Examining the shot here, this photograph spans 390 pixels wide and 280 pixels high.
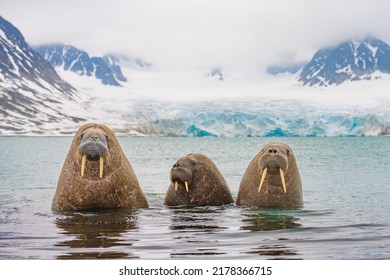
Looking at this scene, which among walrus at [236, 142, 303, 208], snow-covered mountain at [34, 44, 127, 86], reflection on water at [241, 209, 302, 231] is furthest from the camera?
snow-covered mountain at [34, 44, 127, 86]

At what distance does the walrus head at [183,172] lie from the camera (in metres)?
10.1

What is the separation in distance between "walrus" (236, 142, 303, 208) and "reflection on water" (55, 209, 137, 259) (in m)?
1.71

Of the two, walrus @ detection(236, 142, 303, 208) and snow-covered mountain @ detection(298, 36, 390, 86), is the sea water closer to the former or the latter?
walrus @ detection(236, 142, 303, 208)

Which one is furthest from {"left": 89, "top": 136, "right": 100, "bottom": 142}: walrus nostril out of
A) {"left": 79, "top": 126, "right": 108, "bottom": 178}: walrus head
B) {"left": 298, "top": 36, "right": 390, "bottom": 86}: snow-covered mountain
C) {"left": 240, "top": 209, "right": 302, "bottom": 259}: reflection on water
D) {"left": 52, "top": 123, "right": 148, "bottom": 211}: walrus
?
{"left": 298, "top": 36, "right": 390, "bottom": 86}: snow-covered mountain

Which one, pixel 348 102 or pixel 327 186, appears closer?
pixel 327 186

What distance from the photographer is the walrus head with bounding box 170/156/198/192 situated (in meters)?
10.1

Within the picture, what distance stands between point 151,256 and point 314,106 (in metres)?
32.8

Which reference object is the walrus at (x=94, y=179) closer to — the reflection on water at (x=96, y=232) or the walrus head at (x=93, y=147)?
the walrus head at (x=93, y=147)

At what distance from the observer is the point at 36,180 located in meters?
18.5

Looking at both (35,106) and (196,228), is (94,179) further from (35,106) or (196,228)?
(35,106)

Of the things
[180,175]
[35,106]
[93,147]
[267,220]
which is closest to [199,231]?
[267,220]

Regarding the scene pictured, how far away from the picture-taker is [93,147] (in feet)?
27.9
